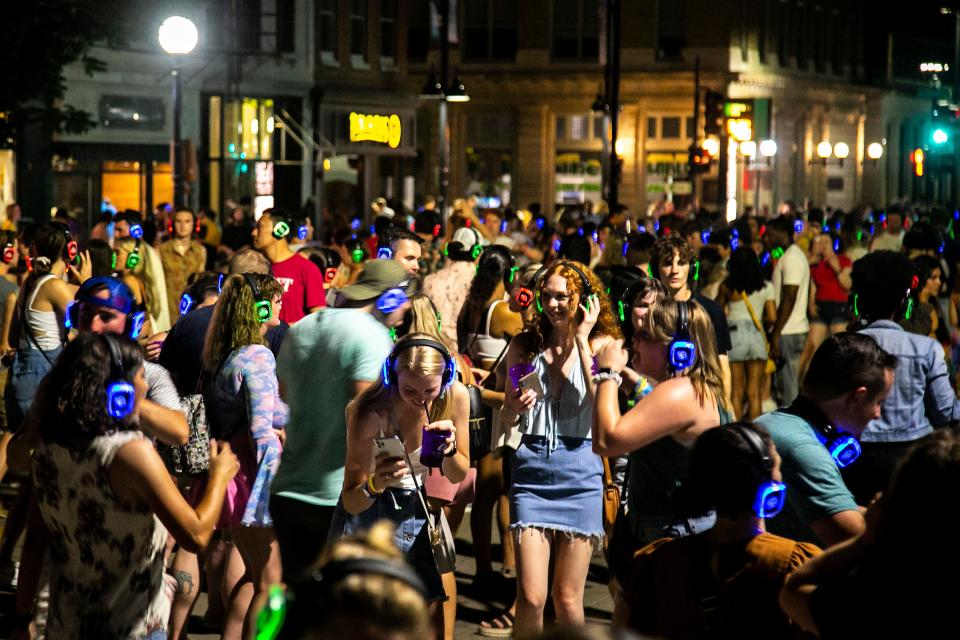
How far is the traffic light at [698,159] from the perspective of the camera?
113 feet

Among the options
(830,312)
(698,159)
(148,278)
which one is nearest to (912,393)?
(148,278)

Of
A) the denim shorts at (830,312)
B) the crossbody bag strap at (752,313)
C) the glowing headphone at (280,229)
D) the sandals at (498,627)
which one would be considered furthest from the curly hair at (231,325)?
the denim shorts at (830,312)

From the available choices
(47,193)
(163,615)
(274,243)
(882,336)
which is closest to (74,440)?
(163,615)

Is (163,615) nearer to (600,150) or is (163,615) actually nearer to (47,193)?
(47,193)

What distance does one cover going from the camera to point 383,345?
251 inches

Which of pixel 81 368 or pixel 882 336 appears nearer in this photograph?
pixel 81 368

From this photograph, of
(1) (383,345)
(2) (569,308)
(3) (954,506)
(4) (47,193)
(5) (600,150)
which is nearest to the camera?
(3) (954,506)

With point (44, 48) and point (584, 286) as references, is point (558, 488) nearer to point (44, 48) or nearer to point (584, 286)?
point (584, 286)

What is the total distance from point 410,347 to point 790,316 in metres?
9.00

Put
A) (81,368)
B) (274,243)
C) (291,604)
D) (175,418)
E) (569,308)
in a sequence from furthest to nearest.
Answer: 1. (274,243)
2. (569,308)
3. (175,418)
4. (81,368)
5. (291,604)

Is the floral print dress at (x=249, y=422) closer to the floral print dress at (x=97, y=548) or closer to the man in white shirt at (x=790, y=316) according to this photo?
the floral print dress at (x=97, y=548)

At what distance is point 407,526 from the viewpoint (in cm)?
591

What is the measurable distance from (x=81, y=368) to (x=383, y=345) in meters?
1.87

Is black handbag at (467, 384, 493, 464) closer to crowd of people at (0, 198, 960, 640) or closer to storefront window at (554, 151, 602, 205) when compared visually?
crowd of people at (0, 198, 960, 640)
